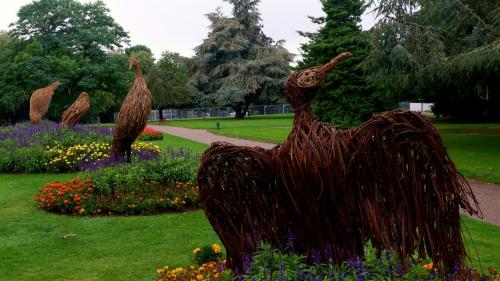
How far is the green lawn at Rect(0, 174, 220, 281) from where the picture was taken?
607 cm

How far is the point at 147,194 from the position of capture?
9.49 metres

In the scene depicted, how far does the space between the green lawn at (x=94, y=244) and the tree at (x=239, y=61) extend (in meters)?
39.5

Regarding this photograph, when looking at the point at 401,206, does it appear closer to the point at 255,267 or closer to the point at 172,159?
the point at 255,267

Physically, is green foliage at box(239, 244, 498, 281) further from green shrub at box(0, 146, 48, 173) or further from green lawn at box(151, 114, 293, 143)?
green lawn at box(151, 114, 293, 143)

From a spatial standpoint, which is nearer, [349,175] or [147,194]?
[349,175]

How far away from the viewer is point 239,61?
49.9m

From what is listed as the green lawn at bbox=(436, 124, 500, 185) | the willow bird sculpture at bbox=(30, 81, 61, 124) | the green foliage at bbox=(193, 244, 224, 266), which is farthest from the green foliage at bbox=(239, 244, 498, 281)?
the willow bird sculpture at bbox=(30, 81, 61, 124)

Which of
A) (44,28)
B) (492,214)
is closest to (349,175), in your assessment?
(492,214)

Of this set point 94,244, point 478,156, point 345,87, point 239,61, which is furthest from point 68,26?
point 94,244

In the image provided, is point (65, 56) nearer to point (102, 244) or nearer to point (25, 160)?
point (25, 160)

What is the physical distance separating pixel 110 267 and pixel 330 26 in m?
28.4

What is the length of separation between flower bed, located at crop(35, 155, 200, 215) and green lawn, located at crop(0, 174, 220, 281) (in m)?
0.31

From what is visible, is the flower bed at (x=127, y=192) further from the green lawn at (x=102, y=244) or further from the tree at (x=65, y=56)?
the tree at (x=65, y=56)

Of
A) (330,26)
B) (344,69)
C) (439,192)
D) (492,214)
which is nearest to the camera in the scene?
(439,192)
